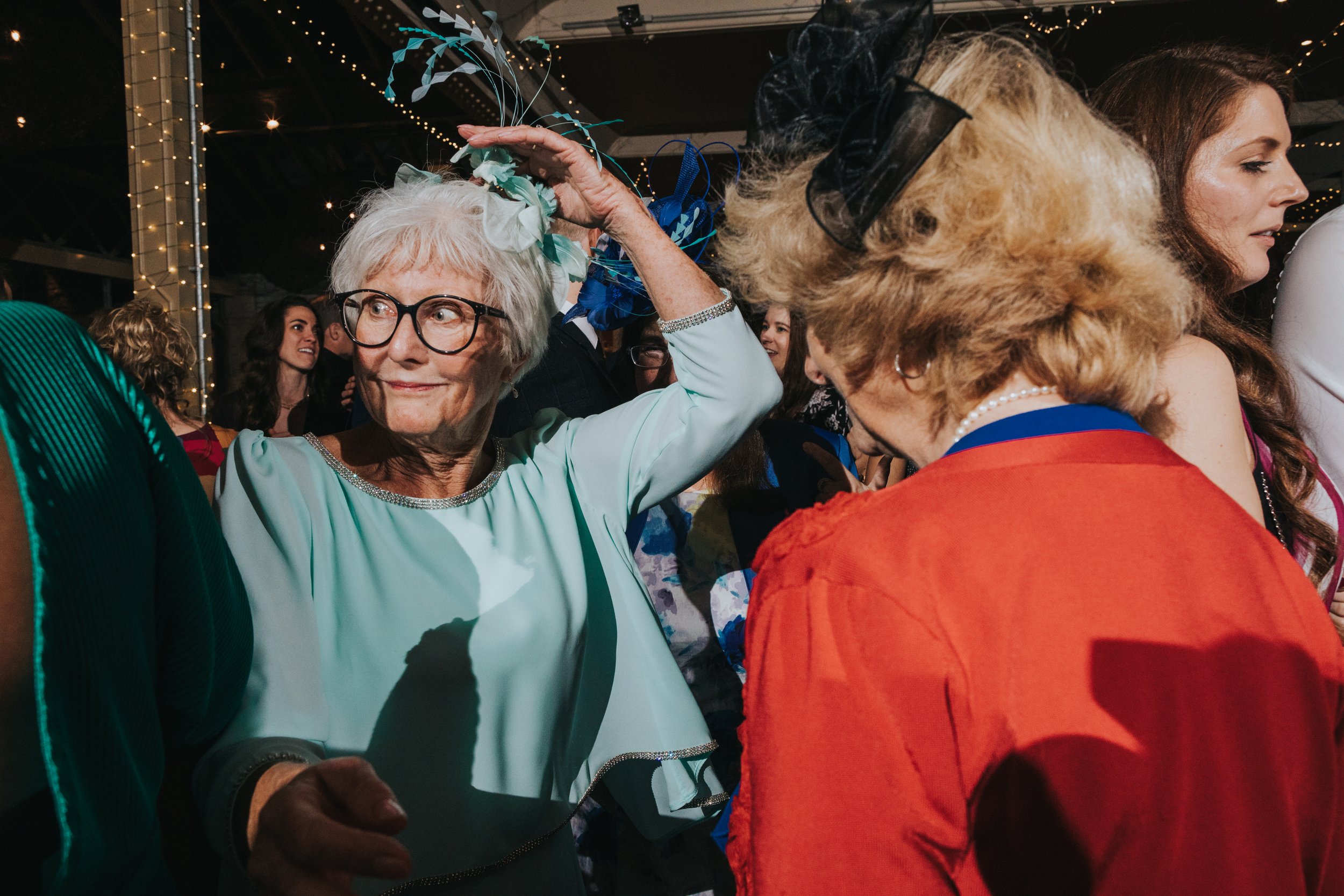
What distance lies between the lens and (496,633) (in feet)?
4.23

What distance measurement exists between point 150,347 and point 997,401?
279 centimetres

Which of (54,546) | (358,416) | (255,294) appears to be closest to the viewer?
(54,546)

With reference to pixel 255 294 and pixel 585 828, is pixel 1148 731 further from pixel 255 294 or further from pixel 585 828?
pixel 255 294

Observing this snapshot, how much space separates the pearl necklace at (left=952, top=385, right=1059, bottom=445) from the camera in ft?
2.58

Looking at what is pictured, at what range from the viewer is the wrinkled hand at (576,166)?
1.49 m

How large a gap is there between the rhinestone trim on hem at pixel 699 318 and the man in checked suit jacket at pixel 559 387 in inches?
29.0

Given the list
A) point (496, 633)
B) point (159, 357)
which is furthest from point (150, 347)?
point (496, 633)

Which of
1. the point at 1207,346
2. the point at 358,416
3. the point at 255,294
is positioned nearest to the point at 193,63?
the point at 358,416

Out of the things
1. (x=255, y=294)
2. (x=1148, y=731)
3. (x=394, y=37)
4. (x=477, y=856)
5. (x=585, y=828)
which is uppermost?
(x=394, y=37)

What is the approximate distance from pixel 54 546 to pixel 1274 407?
1682mm

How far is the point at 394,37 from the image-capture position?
5051 millimetres

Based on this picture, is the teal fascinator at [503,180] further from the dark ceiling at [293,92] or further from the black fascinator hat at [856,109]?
the dark ceiling at [293,92]

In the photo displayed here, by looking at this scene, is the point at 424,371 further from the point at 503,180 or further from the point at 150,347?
the point at 150,347

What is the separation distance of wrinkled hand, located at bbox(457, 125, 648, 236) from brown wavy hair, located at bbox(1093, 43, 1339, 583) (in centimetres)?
92
